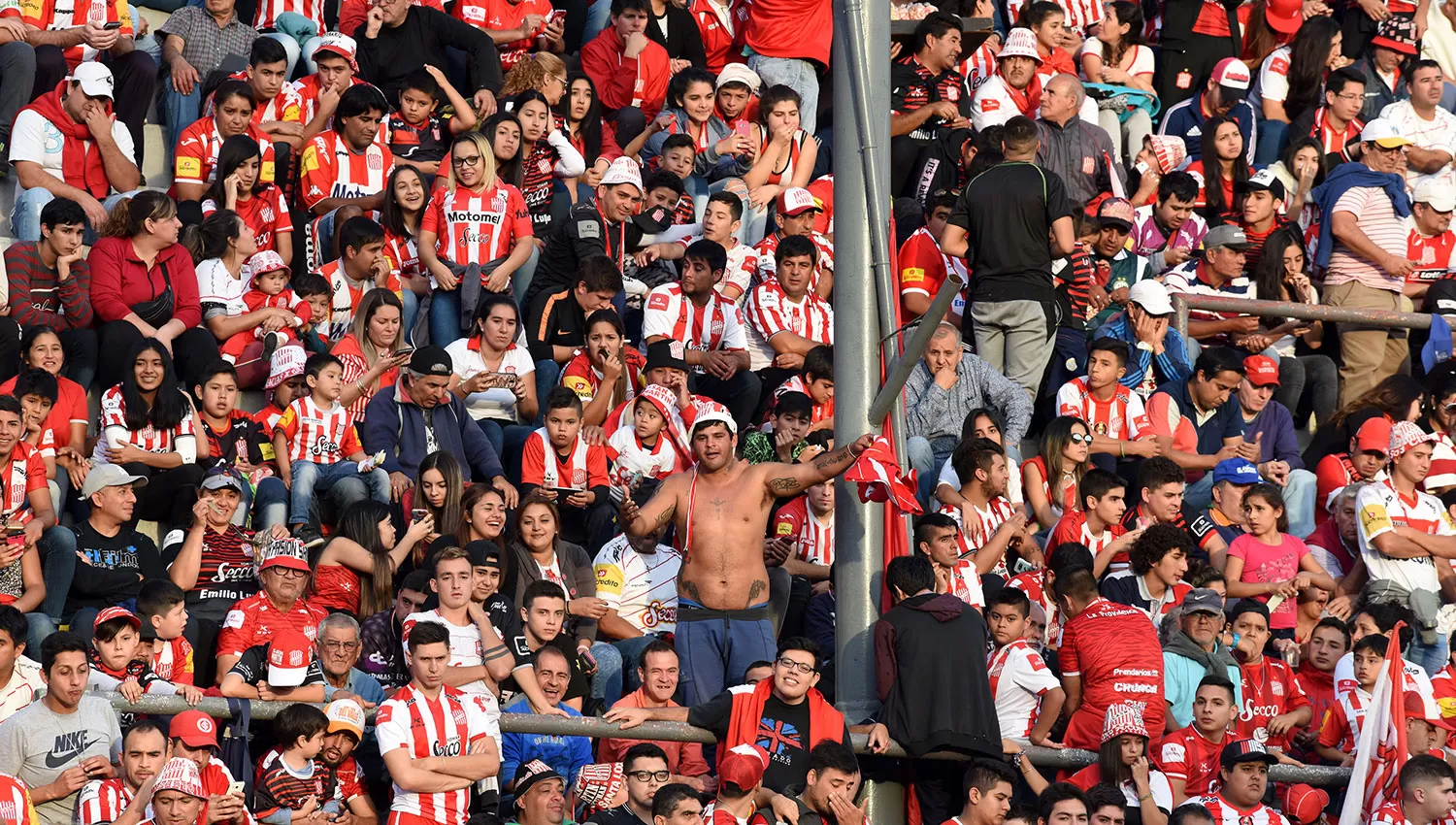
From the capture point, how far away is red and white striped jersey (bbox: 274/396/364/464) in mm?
13367

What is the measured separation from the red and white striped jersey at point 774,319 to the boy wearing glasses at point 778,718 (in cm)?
406

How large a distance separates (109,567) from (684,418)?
11.5 feet

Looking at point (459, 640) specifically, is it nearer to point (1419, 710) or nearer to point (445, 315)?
point (445, 315)

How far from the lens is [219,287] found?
46.7ft

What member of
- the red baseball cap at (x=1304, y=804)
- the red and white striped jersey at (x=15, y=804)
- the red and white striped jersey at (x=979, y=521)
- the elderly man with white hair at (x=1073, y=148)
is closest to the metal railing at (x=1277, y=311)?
the elderly man with white hair at (x=1073, y=148)

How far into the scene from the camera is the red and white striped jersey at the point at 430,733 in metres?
10.8

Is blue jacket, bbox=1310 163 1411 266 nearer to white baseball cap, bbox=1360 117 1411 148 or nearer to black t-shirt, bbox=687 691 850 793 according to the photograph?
white baseball cap, bbox=1360 117 1411 148

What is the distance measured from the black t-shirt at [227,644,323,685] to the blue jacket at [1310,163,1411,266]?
332 inches

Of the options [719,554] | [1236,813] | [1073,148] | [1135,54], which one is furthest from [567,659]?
[1135,54]

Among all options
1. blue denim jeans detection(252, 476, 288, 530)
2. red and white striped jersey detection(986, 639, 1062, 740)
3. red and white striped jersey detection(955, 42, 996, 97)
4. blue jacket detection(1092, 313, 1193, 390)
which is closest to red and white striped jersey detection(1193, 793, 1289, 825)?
red and white striped jersey detection(986, 639, 1062, 740)

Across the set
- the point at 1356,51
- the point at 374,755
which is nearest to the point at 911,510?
the point at 374,755

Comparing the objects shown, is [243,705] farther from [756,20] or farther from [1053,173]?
[756,20]

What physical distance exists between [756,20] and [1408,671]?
724 cm

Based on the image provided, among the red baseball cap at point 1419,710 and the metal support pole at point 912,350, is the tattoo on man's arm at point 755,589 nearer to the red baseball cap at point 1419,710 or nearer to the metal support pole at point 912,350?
the metal support pole at point 912,350
